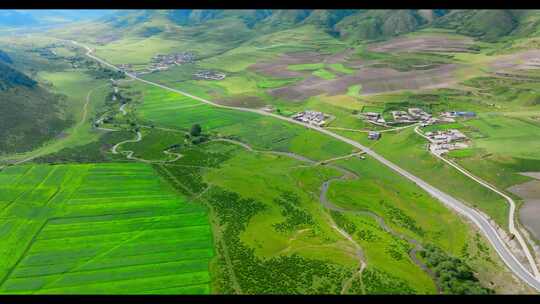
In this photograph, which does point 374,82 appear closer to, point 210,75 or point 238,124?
point 238,124

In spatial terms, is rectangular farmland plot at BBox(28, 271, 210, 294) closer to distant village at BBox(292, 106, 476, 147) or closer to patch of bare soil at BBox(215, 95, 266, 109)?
distant village at BBox(292, 106, 476, 147)

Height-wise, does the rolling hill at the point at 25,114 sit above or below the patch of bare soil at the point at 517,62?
below

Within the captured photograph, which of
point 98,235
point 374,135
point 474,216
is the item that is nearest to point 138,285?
point 98,235

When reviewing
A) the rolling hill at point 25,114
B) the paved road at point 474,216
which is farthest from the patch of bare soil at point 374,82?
the rolling hill at point 25,114

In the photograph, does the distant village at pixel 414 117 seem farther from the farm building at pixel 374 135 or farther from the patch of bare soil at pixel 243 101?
the patch of bare soil at pixel 243 101

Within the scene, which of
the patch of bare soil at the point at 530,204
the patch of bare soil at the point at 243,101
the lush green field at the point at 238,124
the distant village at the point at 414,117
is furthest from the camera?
the patch of bare soil at the point at 243,101
